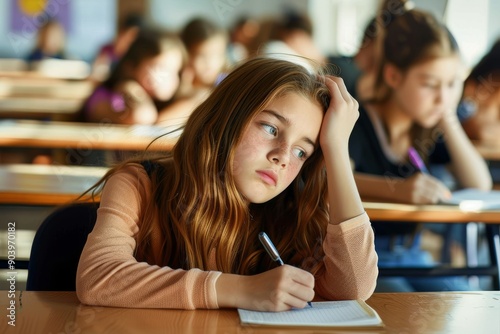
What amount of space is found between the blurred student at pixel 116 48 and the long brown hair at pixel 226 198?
5000 millimetres

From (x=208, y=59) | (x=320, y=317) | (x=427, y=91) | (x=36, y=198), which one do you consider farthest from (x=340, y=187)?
(x=208, y=59)

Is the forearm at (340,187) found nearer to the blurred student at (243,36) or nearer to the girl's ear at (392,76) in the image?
the girl's ear at (392,76)

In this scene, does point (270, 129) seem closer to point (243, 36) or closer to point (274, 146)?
point (274, 146)

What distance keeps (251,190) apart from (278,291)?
0.90 feet

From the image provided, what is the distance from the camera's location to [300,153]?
1417 millimetres

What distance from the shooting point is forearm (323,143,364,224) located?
137 cm

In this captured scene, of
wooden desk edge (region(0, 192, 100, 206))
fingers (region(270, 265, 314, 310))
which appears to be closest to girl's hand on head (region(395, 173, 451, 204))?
wooden desk edge (region(0, 192, 100, 206))

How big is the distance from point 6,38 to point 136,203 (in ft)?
19.1

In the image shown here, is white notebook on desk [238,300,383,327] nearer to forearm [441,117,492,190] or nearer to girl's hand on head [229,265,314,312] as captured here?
girl's hand on head [229,265,314,312]

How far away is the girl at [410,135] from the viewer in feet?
8.83

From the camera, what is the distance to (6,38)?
6.73m

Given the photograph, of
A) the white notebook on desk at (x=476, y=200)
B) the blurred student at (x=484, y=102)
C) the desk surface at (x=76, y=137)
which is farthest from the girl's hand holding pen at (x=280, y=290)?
the blurred student at (x=484, y=102)

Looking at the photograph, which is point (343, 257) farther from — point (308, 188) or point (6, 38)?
point (6, 38)

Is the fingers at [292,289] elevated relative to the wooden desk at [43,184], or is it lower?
elevated
